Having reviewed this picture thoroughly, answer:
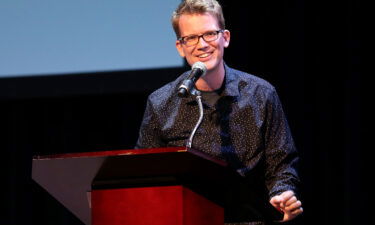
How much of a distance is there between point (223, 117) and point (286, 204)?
22.0 inches

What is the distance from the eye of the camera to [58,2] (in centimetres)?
337

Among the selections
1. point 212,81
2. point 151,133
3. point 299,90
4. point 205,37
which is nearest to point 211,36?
point 205,37

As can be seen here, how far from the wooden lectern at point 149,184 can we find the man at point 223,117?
0.46m

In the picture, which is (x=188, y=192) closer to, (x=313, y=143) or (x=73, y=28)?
(x=313, y=143)

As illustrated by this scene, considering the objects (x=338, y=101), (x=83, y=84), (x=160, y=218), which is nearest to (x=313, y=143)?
(x=338, y=101)

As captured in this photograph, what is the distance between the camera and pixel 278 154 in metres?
1.98

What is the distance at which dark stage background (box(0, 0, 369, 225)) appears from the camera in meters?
2.96

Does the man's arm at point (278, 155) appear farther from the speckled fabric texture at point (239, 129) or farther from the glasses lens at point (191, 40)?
the glasses lens at point (191, 40)

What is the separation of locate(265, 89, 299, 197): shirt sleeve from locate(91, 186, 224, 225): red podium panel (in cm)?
45

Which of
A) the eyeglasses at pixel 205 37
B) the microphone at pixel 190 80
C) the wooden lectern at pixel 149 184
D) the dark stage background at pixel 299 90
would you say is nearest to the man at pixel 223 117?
the eyeglasses at pixel 205 37

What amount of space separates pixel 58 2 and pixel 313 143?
62.6 inches

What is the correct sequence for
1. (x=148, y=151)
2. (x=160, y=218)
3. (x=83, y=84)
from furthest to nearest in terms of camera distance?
(x=83, y=84), (x=160, y=218), (x=148, y=151)

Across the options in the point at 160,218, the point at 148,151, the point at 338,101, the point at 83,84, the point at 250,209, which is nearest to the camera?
the point at 148,151

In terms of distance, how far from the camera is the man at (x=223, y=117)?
2.00m
